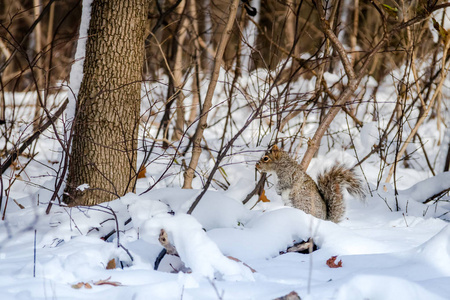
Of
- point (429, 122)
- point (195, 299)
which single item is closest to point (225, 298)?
point (195, 299)

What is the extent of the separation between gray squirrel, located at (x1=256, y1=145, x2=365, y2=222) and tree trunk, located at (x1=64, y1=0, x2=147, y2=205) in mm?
1144

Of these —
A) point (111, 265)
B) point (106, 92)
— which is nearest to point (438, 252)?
point (111, 265)

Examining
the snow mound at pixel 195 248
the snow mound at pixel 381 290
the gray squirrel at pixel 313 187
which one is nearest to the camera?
the snow mound at pixel 381 290

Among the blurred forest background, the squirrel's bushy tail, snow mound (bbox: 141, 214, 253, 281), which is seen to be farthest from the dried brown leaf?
the squirrel's bushy tail

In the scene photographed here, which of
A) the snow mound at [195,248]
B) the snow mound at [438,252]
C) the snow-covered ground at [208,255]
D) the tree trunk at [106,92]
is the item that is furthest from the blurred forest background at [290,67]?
the snow mound at [438,252]

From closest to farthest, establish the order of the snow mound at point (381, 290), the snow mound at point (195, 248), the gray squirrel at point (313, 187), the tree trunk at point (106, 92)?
the snow mound at point (381, 290)
the snow mound at point (195, 248)
the tree trunk at point (106, 92)
the gray squirrel at point (313, 187)

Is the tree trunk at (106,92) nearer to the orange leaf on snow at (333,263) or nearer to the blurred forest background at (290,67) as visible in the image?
the blurred forest background at (290,67)

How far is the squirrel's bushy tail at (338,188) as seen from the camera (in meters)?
3.98

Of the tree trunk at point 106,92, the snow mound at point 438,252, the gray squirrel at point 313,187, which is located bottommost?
the gray squirrel at point 313,187

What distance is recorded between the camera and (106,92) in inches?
143

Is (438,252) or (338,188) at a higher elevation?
(438,252)

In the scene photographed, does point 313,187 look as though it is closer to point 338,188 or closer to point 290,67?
point 338,188

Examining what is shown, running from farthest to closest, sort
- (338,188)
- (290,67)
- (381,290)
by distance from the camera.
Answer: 1. (290,67)
2. (338,188)
3. (381,290)

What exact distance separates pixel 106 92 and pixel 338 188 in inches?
72.4
